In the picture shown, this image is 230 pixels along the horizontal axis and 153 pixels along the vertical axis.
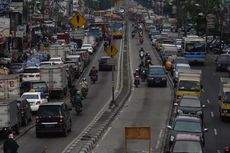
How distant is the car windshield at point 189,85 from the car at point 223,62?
2729cm

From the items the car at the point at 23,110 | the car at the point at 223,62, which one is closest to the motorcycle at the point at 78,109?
the car at the point at 23,110

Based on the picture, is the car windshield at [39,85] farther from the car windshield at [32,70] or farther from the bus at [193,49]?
the bus at [193,49]

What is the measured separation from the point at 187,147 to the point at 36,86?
29.9 metres

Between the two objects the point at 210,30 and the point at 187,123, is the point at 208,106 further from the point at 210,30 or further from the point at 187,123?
the point at 210,30

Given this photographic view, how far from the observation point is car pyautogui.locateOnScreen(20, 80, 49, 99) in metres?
52.9

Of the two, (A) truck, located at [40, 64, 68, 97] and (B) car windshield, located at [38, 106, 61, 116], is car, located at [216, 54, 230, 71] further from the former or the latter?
(B) car windshield, located at [38, 106, 61, 116]

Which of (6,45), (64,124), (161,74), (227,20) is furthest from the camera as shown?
(227,20)

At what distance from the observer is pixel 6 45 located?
95.2m

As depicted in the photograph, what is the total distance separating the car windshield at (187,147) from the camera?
80.8ft

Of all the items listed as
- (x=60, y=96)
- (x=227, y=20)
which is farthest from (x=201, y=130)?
(x=227, y=20)

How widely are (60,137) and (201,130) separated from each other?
8239 mm

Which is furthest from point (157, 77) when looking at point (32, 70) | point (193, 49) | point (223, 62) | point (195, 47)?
point (195, 47)

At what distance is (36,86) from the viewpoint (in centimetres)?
5369

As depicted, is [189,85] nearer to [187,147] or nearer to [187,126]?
[187,126]
